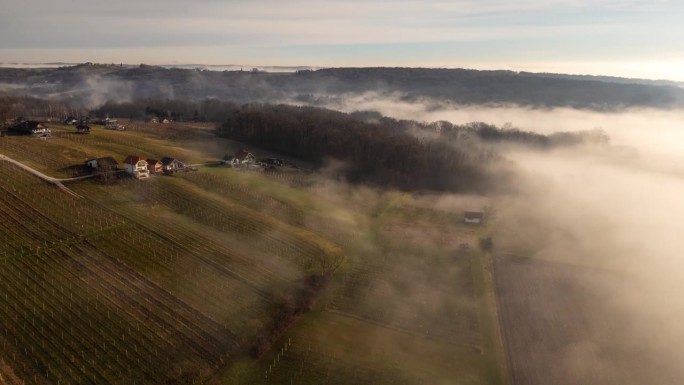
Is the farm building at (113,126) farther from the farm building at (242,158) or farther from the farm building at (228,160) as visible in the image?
the farm building at (242,158)

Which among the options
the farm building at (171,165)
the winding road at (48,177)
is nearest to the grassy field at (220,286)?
the winding road at (48,177)

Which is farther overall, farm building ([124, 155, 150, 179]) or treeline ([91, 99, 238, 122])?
treeline ([91, 99, 238, 122])

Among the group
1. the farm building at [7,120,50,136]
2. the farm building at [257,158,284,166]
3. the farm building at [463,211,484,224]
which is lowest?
the farm building at [463,211,484,224]

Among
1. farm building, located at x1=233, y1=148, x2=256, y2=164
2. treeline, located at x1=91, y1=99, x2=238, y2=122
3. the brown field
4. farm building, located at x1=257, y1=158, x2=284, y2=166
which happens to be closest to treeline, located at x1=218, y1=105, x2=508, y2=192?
farm building, located at x1=257, y1=158, x2=284, y2=166

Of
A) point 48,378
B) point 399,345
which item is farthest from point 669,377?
point 48,378

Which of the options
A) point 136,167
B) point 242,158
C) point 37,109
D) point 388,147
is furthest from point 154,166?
point 37,109

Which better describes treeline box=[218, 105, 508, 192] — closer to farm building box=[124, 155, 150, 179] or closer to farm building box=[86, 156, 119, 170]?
farm building box=[124, 155, 150, 179]

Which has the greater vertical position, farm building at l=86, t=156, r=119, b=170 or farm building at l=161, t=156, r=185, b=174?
farm building at l=86, t=156, r=119, b=170
